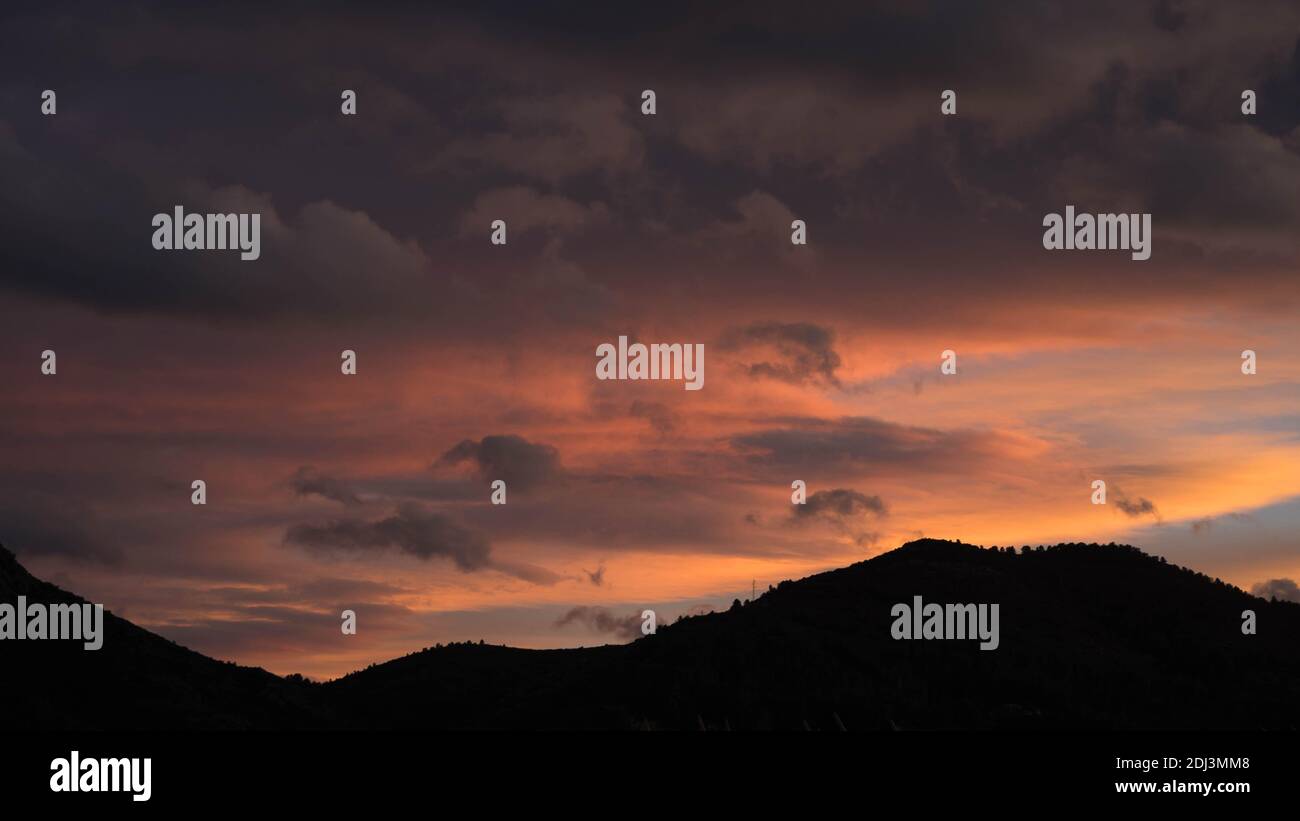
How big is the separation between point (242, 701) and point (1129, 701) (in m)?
76.3

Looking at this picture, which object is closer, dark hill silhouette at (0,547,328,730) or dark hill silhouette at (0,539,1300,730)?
dark hill silhouette at (0,547,328,730)

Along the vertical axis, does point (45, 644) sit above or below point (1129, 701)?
above

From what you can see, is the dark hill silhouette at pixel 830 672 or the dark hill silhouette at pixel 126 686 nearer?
the dark hill silhouette at pixel 126 686

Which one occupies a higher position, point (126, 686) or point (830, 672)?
point (126, 686)

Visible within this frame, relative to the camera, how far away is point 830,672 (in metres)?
109

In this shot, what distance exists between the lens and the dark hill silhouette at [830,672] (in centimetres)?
9775

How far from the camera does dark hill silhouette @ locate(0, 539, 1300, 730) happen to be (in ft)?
321

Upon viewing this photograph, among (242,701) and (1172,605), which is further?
(1172,605)

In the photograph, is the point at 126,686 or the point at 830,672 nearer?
the point at 126,686

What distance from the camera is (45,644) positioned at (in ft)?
323
